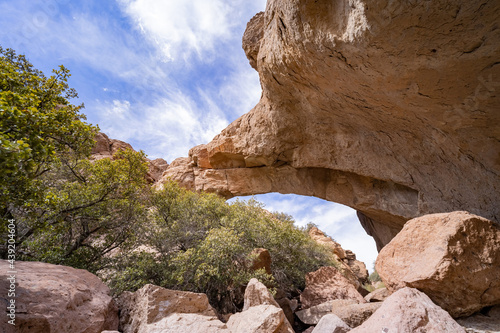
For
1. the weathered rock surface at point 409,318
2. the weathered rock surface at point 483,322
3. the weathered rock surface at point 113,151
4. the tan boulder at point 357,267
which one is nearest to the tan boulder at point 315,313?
the weathered rock surface at point 483,322

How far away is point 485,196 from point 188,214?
30.8 feet

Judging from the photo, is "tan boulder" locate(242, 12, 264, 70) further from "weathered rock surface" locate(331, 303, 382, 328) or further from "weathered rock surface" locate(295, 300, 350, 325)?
"weathered rock surface" locate(331, 303, 382, 328)

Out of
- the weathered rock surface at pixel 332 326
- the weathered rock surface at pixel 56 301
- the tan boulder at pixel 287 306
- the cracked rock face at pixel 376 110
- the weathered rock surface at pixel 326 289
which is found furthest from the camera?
the weathered rock surface at pixel 326 289

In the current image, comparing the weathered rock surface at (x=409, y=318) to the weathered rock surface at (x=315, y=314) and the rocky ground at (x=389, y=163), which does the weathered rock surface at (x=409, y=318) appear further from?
the weathered rock surface at (x=315, y=314)

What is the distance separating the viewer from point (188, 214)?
9.92 meters

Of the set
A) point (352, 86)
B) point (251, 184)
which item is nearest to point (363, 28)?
point (352, 86)

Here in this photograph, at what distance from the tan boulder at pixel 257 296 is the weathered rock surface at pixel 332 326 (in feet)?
4.22

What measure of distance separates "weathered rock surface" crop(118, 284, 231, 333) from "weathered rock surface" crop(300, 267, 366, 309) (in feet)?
13.1

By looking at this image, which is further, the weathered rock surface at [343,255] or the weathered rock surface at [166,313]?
the weathered rock surface at [343,255]

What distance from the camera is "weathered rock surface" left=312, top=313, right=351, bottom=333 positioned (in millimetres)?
3803

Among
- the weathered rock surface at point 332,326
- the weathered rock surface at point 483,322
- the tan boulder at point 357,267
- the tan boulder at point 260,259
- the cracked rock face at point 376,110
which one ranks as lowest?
the weathered rock surface at point 483,322

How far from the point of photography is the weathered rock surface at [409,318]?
3224 millimetres

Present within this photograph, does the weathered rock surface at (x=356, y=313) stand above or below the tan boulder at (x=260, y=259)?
below

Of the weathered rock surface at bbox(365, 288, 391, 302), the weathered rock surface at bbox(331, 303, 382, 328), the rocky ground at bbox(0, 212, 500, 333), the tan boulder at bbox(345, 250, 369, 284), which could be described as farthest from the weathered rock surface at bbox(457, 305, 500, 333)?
the tan boulder at bbox(345, 250, 369, 284)
